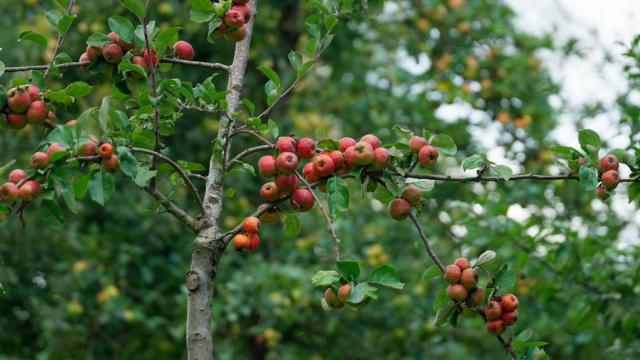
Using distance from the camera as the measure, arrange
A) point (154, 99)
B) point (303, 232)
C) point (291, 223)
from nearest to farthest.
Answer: point (154, 99) → point (291, 223) → point (303, 232)

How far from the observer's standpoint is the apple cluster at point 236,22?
1711 millimetres

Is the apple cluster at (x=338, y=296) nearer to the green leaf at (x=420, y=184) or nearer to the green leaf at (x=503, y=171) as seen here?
the green leaf at (x=420, y=184)

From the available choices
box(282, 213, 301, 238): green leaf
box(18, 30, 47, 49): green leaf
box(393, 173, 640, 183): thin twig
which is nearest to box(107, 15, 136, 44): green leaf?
box(18, 30, 47, 49): green leaf

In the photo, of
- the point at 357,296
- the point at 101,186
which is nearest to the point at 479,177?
the point at 357,296

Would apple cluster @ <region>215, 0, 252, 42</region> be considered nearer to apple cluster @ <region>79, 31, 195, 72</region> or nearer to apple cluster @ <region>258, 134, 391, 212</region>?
apple cluster @ <region>79, 31, 195, 72</region>

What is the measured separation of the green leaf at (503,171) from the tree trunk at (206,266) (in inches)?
21.6

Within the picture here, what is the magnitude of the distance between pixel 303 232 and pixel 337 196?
3843 millimetres

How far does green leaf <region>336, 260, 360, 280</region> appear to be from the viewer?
1430mm

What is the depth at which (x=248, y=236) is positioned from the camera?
5.41ft

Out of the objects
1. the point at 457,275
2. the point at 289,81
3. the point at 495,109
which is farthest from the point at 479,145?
the point at 457,275

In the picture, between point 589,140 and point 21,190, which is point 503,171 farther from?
point 21,190

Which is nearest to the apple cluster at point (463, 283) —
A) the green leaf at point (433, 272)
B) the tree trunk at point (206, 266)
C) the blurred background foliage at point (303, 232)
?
the green leaf at point (433, 272)

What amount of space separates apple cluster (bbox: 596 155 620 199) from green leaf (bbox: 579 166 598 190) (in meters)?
0.04

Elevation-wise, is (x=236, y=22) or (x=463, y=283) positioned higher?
(x=236, y=22)
